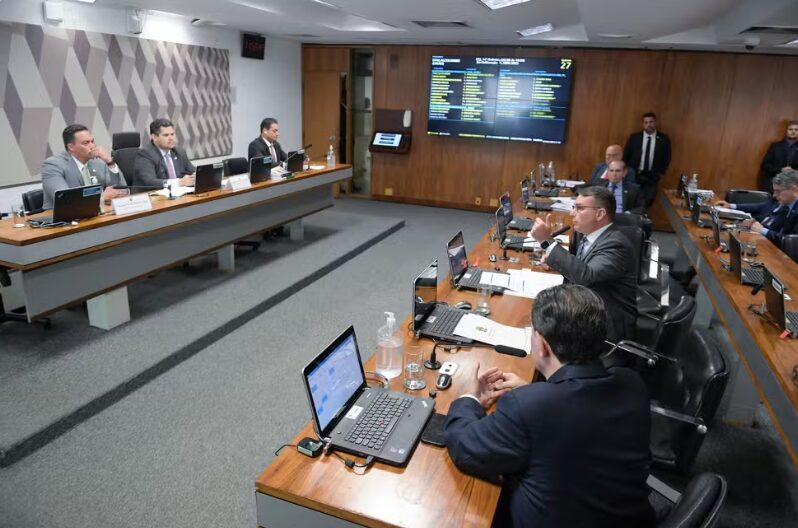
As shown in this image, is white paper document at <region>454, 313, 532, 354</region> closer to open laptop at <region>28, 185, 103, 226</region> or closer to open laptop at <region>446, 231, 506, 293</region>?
open laptop at <region>446, 231, 506, 293</region>

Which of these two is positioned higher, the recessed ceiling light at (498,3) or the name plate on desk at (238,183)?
the recessed ceiling light at (498,3)

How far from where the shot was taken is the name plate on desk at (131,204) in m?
3.50

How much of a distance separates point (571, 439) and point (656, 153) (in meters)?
6.51

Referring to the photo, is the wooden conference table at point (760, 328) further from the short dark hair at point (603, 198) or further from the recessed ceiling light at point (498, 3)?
the recessed ceiling light at point (498, 3)

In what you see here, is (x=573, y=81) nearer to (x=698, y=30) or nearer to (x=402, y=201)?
(x=698, y=30)

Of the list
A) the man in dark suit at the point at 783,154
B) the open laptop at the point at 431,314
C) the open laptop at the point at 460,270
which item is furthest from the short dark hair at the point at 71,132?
the man in dark suit at the point at 783,154

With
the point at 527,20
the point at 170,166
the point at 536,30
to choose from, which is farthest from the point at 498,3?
the point at 170,166

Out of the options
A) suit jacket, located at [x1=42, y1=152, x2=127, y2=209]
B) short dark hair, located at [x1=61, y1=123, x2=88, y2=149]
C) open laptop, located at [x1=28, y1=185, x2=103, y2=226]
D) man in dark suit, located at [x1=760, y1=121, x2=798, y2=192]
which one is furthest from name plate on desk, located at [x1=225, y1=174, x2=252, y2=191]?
man in dark suit, located at [x1=760, y1=121, x2=798, y2=192]

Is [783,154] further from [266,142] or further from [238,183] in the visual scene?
[238,183]

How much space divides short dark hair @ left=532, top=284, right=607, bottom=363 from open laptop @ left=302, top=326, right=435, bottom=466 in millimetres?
497

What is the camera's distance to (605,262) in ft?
8.44

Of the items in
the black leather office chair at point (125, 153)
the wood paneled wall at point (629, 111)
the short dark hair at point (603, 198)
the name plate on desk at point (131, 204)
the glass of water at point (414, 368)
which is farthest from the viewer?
the wood paneled wall at point (629, 111)

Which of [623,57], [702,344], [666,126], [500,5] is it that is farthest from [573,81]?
[702,344]

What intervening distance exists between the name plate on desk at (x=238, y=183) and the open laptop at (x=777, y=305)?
150 inches
